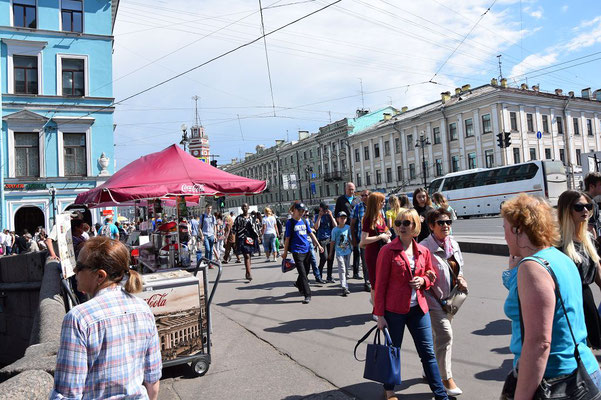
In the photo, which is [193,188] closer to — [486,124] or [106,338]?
[106,338]

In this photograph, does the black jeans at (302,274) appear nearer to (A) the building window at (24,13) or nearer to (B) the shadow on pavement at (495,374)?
(B) the shadow on pavement at (495,374)

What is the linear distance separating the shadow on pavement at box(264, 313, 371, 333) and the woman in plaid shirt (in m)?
4.29

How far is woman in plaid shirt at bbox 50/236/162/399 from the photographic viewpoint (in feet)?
6.52

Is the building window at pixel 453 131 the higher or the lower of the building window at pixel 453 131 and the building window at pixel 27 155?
the higher

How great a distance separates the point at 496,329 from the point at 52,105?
82.5 feet

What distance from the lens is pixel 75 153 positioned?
24.7 m

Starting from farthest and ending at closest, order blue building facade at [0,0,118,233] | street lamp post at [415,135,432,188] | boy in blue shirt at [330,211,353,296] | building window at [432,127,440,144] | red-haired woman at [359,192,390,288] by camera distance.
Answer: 1. building window at [432,127,440,144]
2. street lamp post at [415,135,432,188]
3. blue building facade at [0,0,118,233]
4. boy in blue shirt at [330,211,353,296]
5. red-haired woman at [359,192,390,288]

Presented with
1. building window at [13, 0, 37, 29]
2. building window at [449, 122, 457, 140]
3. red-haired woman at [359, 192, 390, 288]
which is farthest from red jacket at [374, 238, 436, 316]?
building window at [449, 122, 457, 140]

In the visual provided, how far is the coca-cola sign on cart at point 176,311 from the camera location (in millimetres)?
4750

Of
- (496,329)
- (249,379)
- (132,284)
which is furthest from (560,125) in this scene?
(132,284)

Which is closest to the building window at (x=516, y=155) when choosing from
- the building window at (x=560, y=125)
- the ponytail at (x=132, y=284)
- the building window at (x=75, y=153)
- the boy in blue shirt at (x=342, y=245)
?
the building window at (x=560, y=125)

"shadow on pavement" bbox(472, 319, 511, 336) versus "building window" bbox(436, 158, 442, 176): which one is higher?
"building window" bbox(436, 158, 442, 176)

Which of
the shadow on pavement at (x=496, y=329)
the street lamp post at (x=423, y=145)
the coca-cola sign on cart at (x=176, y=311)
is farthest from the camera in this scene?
the street lamp post at (x=423, y=145)

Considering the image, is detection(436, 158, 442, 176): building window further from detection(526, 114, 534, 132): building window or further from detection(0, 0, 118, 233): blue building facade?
detection(0, 0, 118, 233): blue building facade
